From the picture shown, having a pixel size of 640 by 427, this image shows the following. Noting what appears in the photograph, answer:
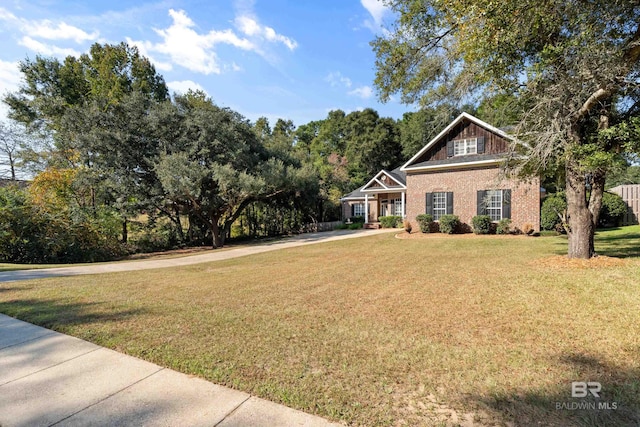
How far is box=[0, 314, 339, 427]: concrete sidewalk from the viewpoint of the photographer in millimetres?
2260

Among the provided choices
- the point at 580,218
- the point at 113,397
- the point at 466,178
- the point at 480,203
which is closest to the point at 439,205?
the point at 466,178

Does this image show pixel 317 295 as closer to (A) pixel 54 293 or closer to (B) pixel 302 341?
(B) pixel 302 341

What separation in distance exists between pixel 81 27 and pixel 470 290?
1183cm

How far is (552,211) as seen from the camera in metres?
16.0

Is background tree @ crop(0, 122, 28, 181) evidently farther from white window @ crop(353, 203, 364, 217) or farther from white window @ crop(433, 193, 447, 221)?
white window @ crop(433, 193, 447, 221)

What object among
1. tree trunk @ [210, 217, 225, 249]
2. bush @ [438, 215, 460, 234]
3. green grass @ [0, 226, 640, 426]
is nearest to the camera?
green grass @ [0, 226, 640, 426]

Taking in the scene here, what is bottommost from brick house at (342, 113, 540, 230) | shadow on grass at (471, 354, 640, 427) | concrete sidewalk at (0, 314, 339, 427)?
shadow on grass at (471, 354, 640, 427)

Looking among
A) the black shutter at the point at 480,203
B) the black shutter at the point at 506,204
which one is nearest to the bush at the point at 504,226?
the black shutter at the point at 506,204

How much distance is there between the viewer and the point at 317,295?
18.6ft

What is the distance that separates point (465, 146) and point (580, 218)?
1027 cm

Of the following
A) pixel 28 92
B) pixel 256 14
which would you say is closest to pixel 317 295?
pixel 256 14

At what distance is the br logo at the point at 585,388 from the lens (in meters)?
2.55

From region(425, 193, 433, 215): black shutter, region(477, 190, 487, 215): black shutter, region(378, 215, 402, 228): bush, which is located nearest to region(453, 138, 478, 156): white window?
region(477, 190, 487, 215): black shutter

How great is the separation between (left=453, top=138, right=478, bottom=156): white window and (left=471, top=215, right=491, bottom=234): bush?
11.9ft
